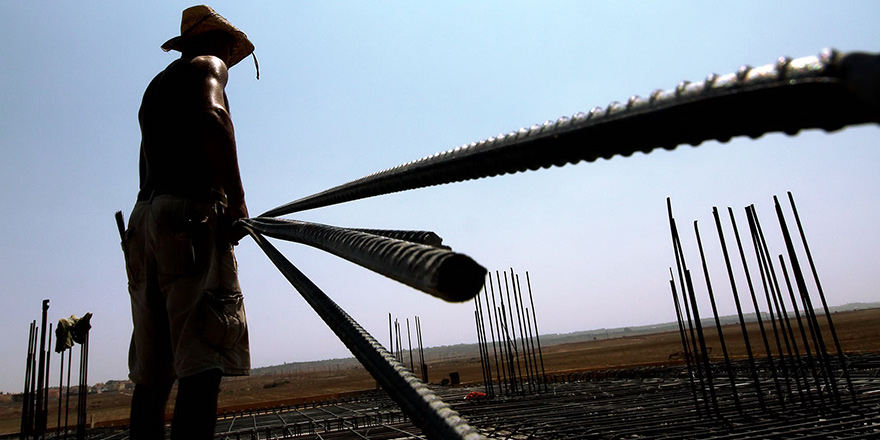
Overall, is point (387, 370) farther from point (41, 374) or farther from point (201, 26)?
point (41, 374)

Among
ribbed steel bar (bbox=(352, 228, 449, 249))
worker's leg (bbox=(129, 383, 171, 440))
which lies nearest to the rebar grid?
worker's leg (bbox=(129, 383, 171, 440))

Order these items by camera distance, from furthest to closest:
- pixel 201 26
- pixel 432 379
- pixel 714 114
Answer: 1. pixel 432 379
2. pixel 201 26
3. pixel 714 114

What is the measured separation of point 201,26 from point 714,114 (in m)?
2.47

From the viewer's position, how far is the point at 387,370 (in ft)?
3.20

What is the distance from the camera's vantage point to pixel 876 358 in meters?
8.25

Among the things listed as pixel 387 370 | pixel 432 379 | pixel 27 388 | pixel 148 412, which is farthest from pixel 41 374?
pixel 432 379

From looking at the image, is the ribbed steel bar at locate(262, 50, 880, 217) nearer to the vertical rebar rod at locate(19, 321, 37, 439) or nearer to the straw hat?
the straw hat

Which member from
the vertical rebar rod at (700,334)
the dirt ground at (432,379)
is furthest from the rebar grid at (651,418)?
the dirt ground at (432,379)

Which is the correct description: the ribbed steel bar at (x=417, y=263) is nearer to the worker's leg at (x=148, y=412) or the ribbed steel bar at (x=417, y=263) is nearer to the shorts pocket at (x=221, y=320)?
the shorts pocket at (x=221, y=320)

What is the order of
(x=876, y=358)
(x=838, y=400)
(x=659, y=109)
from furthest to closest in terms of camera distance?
(x=876, y=358) → (x=838, y=400) → (x=659, y=109)

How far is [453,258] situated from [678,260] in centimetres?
558

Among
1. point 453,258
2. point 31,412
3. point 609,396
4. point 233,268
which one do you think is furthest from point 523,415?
point 31,412

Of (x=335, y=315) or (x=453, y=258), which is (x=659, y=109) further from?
(x=335, y=315)

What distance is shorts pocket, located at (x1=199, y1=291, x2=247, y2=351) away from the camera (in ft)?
5.68
